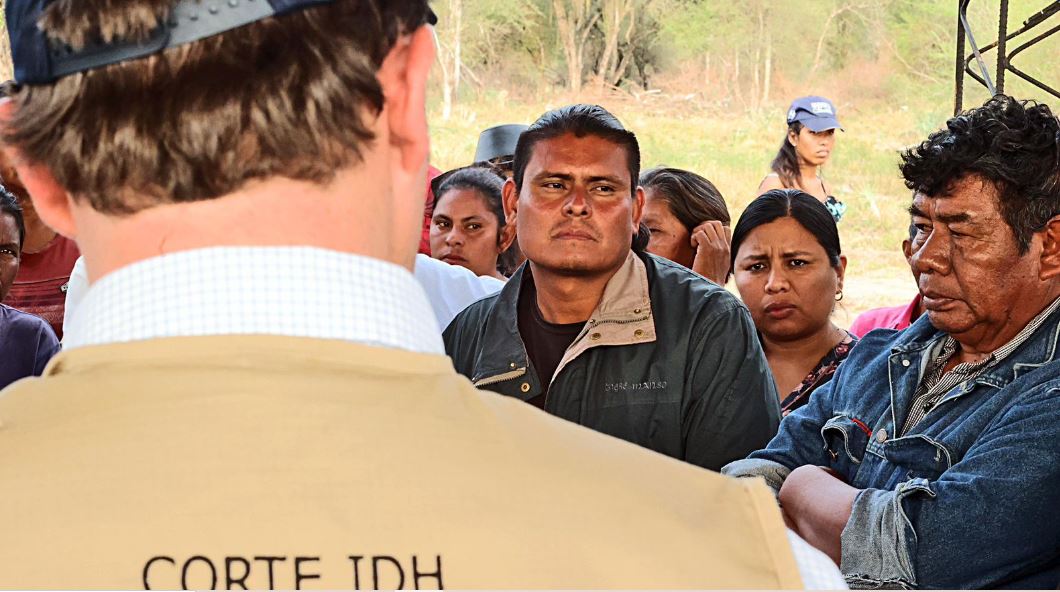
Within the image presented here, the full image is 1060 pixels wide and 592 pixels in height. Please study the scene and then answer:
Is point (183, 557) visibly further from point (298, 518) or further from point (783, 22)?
point (783, 22)

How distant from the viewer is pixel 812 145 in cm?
684

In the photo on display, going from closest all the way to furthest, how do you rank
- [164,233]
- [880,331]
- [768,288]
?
[164,233] < [880,331] < [768,288]

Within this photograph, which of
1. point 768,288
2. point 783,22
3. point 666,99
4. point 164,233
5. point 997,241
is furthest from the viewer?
point 783,22

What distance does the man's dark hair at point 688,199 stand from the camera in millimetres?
4934

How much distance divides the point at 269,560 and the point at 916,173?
8.06ft

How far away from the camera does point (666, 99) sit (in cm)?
1511

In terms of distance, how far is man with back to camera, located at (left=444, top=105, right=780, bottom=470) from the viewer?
123 inches

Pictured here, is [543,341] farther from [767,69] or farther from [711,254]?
[767,69]

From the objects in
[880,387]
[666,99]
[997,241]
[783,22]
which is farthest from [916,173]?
[783,22]

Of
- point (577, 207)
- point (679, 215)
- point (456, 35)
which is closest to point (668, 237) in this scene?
point (679, 215)

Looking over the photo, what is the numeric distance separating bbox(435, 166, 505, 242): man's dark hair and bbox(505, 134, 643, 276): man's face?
1495 millimetres

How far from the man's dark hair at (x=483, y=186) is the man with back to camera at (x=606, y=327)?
1.47 metres

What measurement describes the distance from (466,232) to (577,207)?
1684mm

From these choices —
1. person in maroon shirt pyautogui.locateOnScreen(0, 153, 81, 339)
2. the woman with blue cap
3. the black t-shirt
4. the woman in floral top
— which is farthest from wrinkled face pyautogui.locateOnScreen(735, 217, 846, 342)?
the woman with blue cap
